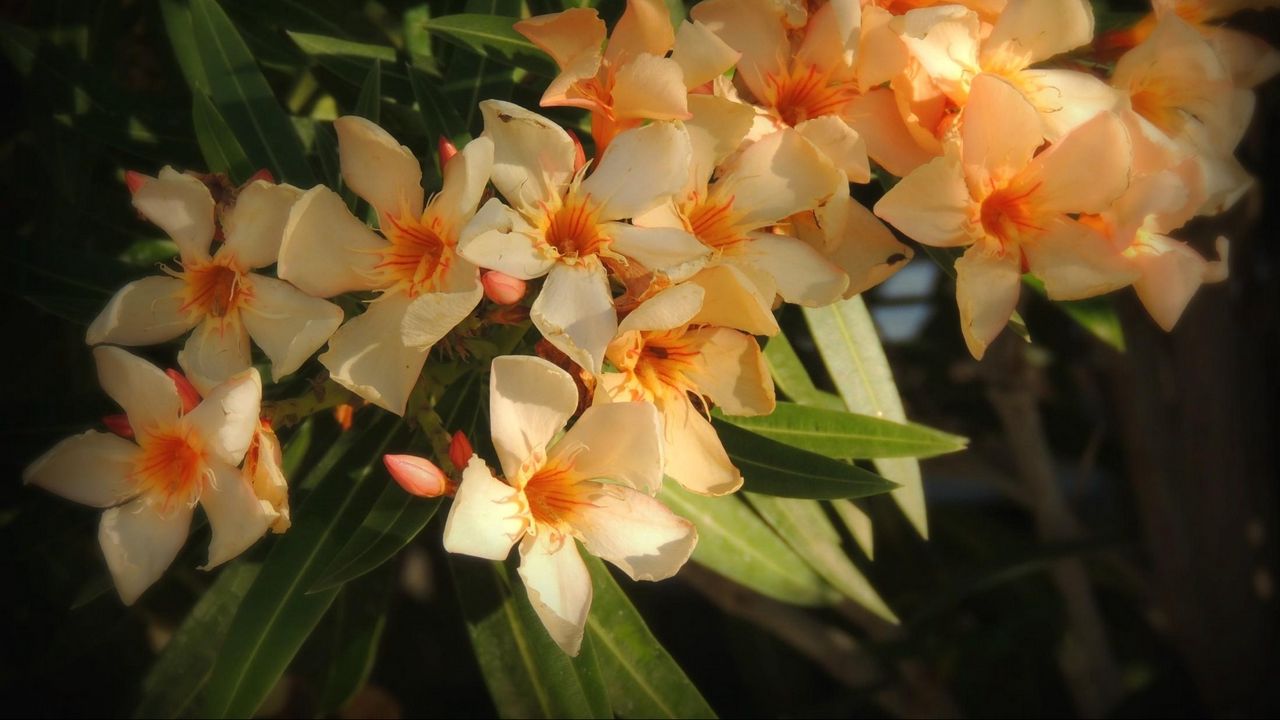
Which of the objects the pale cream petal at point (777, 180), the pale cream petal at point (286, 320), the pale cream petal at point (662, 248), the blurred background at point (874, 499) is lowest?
the blurred background at point (874, 499)

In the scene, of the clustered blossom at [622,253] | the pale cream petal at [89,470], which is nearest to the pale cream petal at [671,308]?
the clustered blossom at [622,253]

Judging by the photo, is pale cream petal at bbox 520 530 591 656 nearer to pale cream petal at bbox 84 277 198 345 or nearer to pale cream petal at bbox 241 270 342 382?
pale cream petal at bbox 241 270 342 382

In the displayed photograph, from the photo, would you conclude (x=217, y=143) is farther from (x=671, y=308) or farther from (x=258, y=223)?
(x=671, y=308)

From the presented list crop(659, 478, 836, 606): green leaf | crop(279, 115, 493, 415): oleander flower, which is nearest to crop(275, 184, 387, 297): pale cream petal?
crop(279, 115, 493, 415): oleander flower

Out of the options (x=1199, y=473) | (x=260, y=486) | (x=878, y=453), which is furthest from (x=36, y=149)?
(x=1199, y=473)

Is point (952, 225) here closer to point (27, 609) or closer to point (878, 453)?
point (878, 453)

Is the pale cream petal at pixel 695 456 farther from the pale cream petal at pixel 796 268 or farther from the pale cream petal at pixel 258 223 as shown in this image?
the pale cream petal at pixel 258 223

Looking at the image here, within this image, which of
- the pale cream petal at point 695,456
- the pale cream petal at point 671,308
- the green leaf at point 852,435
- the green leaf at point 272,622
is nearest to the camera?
the pale cream petal at point 671,308

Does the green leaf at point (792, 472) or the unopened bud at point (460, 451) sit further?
the green leaf at point (792, 472)
